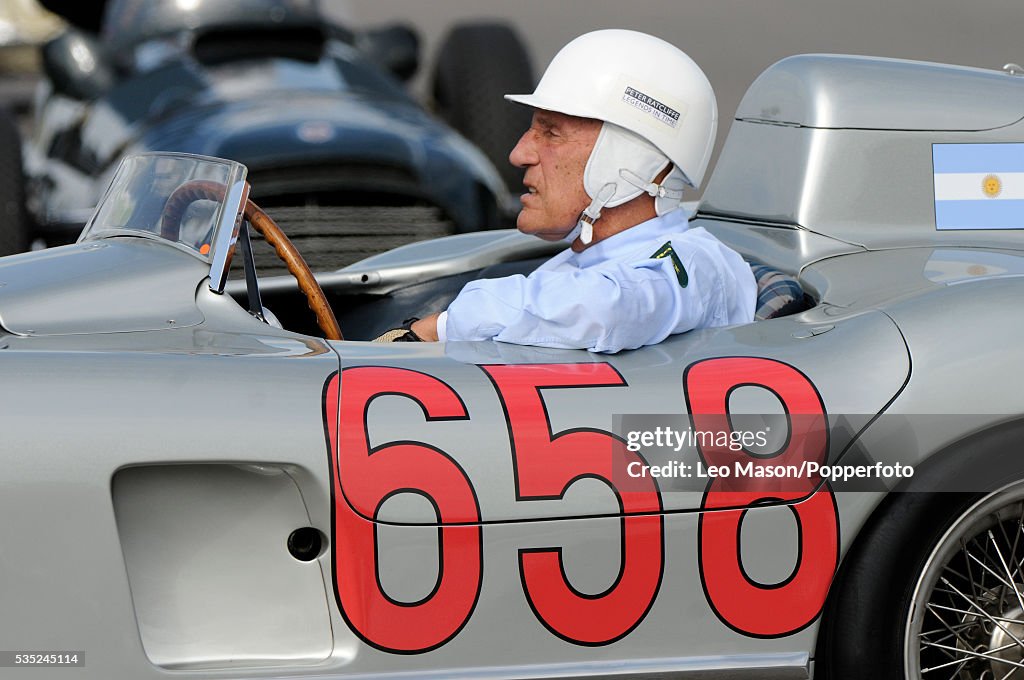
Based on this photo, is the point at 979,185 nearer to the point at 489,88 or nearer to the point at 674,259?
the point at 674,259

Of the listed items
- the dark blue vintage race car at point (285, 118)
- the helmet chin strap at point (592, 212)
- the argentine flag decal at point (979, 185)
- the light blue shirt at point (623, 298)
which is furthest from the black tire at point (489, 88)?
the light blue shirt at point (623, 298)

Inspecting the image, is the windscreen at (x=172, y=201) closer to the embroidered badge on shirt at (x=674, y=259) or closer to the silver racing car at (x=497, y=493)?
the silver racing car at (x=497, y=493)

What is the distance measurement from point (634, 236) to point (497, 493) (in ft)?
3.34

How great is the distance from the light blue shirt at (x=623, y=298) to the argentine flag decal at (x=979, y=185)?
65cm

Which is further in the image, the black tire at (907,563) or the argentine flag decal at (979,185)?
the argentine flag decal at (979,185)

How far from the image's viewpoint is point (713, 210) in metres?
4.31

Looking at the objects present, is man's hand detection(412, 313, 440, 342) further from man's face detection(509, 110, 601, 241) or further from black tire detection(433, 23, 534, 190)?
black tire detection(433, 23, 534, 190)

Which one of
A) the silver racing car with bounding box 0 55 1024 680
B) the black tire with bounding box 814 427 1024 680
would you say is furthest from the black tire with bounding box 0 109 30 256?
the black tire with bounding box 814 427 1024 680

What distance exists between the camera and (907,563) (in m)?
2.86

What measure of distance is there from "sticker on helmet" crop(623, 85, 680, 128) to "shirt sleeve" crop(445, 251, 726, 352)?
1.33ft

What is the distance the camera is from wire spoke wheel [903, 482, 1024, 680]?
9.47 ft

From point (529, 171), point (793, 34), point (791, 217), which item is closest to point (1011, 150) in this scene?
point (791, 217)

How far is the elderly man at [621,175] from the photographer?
325 centimetres

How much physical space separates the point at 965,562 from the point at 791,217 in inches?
46.1
